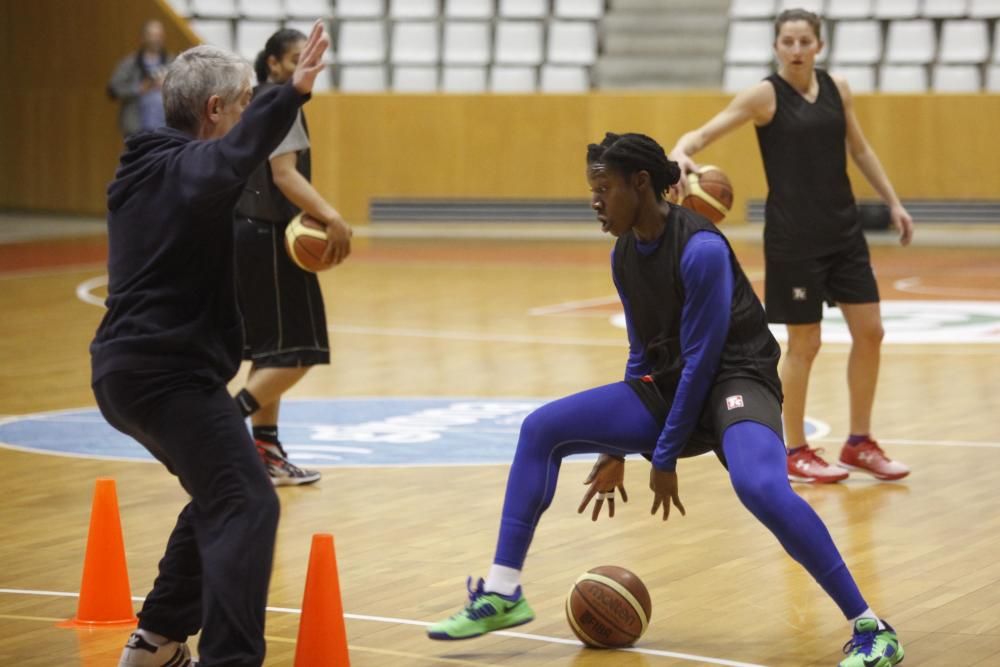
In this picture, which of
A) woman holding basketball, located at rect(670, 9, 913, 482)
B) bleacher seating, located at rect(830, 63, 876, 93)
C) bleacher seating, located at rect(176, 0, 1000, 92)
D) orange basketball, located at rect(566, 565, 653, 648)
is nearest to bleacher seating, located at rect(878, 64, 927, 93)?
bleacher seating, located at rect(176, 0, 1000, 92)

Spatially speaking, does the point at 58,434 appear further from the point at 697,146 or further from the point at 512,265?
the point at 512,265

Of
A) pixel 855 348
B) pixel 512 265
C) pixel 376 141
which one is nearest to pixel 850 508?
pixel 855 348

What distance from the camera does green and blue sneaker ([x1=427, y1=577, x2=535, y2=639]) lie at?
17.7 feet

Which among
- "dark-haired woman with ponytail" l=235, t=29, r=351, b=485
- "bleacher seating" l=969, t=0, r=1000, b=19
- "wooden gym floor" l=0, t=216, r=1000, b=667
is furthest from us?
"bleacher seating" l=969, t=0, r=1000, b=19

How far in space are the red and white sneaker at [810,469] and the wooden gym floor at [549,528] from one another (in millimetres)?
116

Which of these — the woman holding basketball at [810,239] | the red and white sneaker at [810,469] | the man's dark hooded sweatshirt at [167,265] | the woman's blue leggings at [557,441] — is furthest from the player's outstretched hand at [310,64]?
the red and white sneaker at [810,469]

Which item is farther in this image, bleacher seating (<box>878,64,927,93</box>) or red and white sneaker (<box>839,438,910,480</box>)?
bleacher seating (<box>878,64,927,93</box>)

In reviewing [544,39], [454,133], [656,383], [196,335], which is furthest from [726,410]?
[544,39]

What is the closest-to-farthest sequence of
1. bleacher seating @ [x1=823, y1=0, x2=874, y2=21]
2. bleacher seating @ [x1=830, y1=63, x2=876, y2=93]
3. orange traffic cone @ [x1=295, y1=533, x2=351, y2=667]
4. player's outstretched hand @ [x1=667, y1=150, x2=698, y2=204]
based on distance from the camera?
1. orange traffic cone @ [x1=295, y1=533, x2=351, y2=667]
2. player's outstretched hand @ [x1=667, y1=150, x2=698, y2=204]
3. bleacher seating @ [x1=830, y1=63, x2=876, y2=93]
4. bleacher seating @ [x1=823, y1=0, x2=874, y2=21]

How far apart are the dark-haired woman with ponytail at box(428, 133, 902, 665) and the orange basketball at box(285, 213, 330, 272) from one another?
7.87 ft

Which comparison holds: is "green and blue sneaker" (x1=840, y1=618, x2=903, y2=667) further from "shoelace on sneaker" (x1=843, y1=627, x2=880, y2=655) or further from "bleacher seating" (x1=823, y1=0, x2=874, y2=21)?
"bleacher seating" (x1=823, y1=0, x2=874, y2=21)

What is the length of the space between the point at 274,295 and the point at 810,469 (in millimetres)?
2552

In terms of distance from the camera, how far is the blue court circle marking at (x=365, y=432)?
8.72 m

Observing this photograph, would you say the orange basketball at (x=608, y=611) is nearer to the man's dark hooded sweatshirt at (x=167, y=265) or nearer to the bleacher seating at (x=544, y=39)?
Result: the man's dark hooded sweatshirt at (x=167, y=265)
